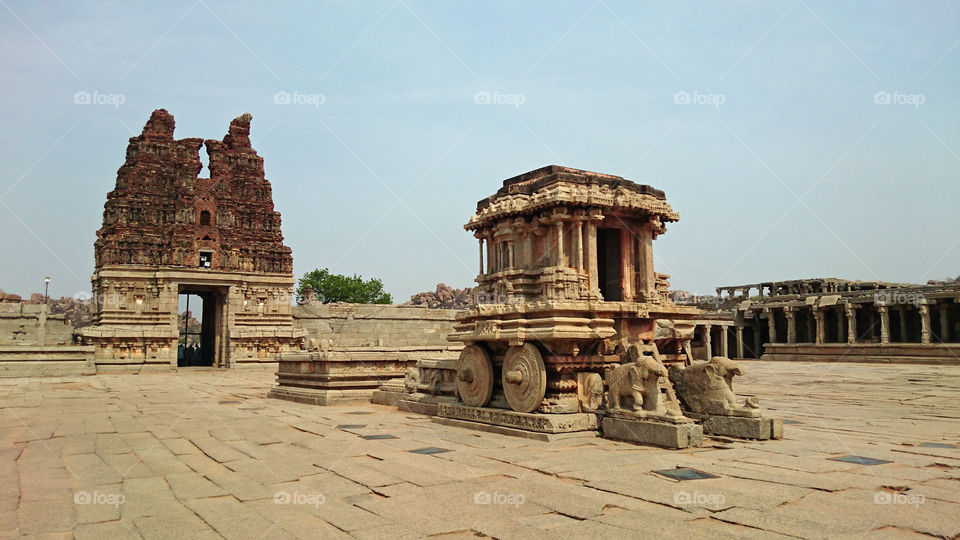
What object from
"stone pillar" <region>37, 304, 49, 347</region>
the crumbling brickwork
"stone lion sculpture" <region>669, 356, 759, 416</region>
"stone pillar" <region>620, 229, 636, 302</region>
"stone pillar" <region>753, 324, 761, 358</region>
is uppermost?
the crumbling brickwork

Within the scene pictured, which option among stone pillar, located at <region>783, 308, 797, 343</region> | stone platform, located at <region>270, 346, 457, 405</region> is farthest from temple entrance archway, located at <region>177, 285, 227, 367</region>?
stone pillar, located at <region>783, 308, 797, 343</region>

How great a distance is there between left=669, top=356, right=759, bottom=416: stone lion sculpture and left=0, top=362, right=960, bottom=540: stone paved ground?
610mm

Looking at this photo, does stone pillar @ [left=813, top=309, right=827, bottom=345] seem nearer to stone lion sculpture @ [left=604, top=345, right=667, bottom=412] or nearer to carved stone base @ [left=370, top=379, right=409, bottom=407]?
carved stone base @ [left=370, top=379, right=409, bottom=407]

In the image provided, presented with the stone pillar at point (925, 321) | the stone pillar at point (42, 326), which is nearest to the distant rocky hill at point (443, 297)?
the stone pillar at point (42, 326)

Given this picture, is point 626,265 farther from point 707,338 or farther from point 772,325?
point 772,325

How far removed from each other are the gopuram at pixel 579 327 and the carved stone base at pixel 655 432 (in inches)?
0.5

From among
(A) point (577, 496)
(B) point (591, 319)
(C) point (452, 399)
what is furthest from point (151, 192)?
(A) point (577, 496)

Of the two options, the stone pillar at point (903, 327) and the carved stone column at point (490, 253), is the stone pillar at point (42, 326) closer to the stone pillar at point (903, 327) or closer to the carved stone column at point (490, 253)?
the carved stone column at point (490, 253)

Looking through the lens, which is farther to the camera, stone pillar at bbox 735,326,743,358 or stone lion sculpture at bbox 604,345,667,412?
stone pillar at bbox 735,326,743,358

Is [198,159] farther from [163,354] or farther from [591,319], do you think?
[591,319]

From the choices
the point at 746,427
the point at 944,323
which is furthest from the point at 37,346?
the point at 944,323

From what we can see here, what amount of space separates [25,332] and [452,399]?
26369 millimetres

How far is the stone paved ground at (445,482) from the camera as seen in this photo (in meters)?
4.45

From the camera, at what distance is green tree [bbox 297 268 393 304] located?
203 feet
